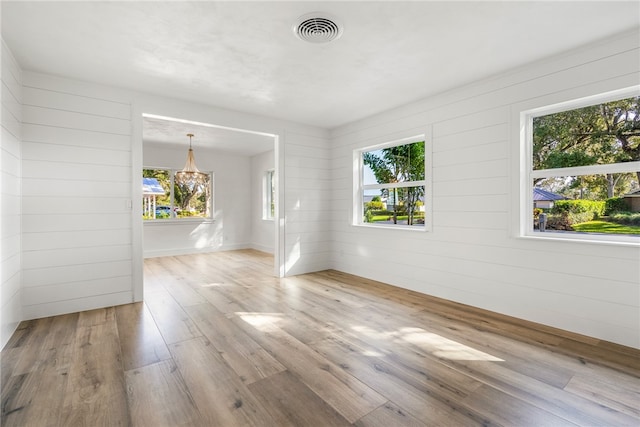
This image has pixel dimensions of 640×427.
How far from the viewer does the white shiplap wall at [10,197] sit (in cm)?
251

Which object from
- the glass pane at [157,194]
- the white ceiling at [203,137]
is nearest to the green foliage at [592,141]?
the white ceiling at [203,137]

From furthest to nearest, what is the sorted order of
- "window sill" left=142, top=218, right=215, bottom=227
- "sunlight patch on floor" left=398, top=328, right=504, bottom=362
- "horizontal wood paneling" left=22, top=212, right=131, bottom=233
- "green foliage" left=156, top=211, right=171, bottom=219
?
"green foliage" left=156, top=211, right=171, bottom=219, "window sill" left=142, top=218, right=215, bottom=227, "horizontal wood paneling" left=22, top=212, right=131, bottom=233, "sunlight patch on floor" left=398, top=328, right=504, bottom=362

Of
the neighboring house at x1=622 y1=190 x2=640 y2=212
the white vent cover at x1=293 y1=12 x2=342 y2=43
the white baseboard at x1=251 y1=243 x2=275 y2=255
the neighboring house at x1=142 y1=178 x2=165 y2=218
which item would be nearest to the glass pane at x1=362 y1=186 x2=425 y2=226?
the neighboring house at x1=622 y1=190 x2=640 y2=212

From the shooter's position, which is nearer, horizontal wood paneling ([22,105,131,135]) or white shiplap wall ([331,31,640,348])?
white shiplap wall ([331,31,640,348])

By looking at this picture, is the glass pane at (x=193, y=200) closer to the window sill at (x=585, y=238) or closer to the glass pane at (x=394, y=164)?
the glass pane at (x=394, y=164)

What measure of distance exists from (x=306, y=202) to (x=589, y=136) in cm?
361

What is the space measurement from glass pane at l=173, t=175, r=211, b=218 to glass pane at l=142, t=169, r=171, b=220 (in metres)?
0.19

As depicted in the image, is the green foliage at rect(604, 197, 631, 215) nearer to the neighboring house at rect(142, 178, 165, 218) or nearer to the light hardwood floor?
the light hardwood floor

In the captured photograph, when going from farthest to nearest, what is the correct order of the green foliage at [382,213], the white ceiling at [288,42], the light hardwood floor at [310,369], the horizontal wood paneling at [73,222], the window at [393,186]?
the green foliage at [382,213] → the window at [393,186] → the horizontal wood paneling at [73,222] → the white ceiling at [288,42] → the light hardwood floor at [310,369]

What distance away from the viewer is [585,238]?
2732mm

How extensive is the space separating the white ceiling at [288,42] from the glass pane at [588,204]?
1.19 metres

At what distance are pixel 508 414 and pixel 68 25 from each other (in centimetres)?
396

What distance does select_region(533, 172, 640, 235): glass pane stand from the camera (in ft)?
8.34

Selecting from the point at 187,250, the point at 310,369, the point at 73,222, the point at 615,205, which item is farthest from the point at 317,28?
the point at 187,250
